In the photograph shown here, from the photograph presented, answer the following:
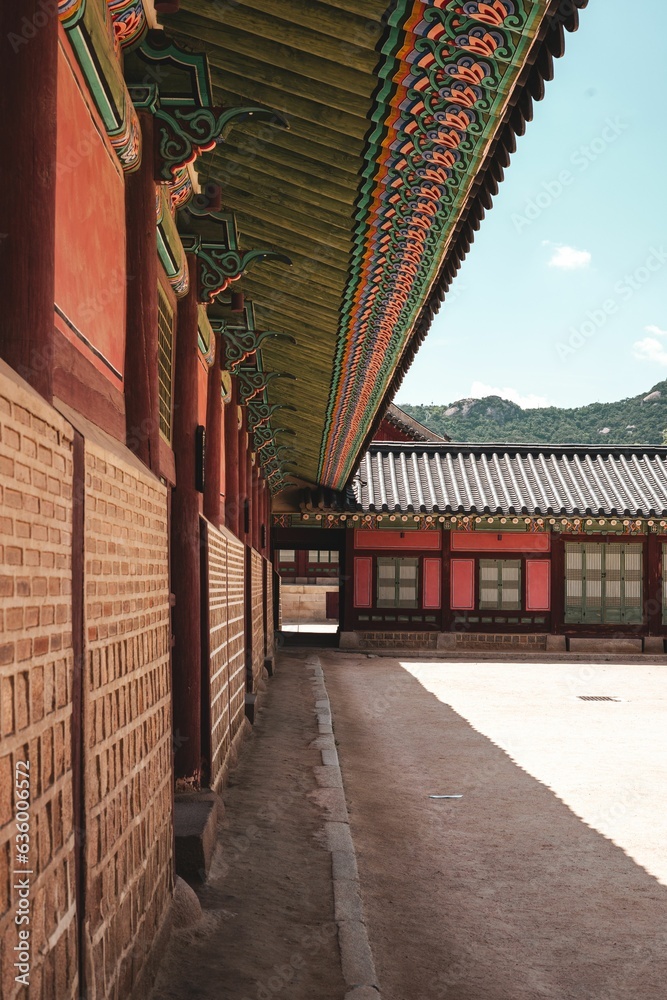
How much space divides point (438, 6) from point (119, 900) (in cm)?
332

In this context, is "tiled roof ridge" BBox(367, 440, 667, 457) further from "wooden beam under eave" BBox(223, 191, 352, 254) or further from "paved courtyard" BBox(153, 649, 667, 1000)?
"wooden beam under eave" BBox(223, 191, 352, 254)

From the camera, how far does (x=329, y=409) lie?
1246 cm

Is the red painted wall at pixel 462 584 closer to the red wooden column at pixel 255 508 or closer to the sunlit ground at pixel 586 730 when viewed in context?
the sunlit ground at pixel 586 730

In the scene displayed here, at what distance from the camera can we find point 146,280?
431cm

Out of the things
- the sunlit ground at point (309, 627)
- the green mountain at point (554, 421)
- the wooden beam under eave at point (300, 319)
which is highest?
the green mountain at point (554, 421)

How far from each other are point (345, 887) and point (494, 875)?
1248 millimetres

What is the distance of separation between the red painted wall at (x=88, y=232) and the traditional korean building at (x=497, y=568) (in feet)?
A: 61.8

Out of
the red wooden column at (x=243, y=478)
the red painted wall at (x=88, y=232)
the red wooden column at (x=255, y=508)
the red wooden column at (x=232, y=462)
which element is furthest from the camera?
the red wooden column at (x=255, y=508)

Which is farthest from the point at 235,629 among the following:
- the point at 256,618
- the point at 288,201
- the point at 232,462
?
A: the point at 288,201

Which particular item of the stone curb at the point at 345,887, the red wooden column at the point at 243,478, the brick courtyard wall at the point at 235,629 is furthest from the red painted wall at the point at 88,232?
the red wooden column at the point at 243,478

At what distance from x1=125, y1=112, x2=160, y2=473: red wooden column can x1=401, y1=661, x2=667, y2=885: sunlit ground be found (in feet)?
14.4

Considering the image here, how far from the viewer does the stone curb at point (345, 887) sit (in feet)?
13.3

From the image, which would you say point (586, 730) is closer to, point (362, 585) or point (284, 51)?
point (284, 51)

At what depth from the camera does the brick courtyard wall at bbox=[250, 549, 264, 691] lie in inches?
511
